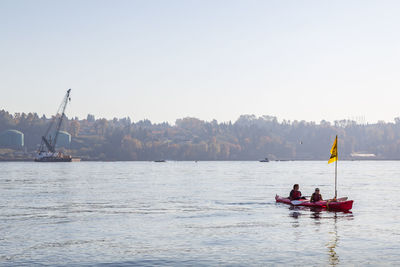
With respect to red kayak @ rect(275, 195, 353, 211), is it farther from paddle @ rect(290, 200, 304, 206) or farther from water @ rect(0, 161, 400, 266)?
water @ rect(0, 161, 400, 266)

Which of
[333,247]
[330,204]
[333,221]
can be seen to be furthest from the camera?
[330,204]

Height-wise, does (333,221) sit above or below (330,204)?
below

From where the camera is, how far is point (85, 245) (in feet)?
122

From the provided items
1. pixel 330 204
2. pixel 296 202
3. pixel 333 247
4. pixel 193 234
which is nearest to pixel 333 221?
pixel 330 204

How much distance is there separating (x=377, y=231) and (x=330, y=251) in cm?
982

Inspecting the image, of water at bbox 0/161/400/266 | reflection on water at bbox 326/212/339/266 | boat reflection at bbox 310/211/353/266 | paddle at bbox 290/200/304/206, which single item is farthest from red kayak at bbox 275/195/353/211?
reflection on water at bbox 326/212/339/266

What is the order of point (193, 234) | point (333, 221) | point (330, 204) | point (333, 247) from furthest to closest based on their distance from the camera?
point (330, 204), point (333, 221), point (193, 234), point (333, 247)

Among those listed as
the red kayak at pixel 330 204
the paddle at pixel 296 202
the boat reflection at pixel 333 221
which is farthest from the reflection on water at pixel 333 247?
the paddle at pixel 296 202

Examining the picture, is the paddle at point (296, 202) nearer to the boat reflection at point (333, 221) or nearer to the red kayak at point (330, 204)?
the red kayak at point (330, 204)

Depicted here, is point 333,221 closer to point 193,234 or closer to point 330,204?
point 330,204

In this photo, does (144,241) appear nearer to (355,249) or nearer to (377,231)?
(355,249)

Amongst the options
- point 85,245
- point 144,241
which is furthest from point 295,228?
point 85,245

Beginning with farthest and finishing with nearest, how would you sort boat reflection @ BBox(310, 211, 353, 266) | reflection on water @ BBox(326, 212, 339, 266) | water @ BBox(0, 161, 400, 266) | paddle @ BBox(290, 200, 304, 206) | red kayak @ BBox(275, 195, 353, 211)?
paddle @ BBox(290, 200, 304, 206)
red kayak @ BBox(275, 195, 353, 211)
boat reflection @ BBox(310, 211, 353, 266)
water @ BBox(0, 161, 400, 266)
reflection on water @ BBox(326, 212, 339, 266)

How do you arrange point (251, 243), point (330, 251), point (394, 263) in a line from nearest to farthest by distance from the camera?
point (394, 263)
point (330, 251)
point (251, 243)
